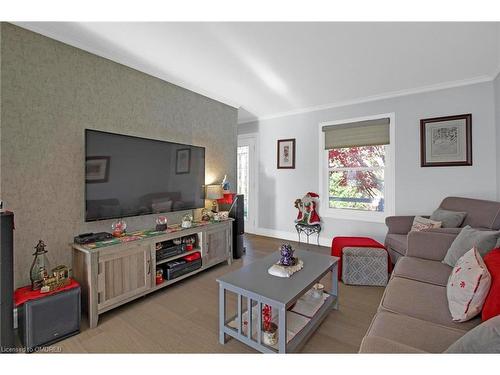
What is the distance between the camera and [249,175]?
4926mm

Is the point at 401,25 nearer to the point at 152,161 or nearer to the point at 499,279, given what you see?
the point at 499,279

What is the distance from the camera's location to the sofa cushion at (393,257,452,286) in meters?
1.67

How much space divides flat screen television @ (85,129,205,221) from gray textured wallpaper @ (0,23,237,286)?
0.21 meters

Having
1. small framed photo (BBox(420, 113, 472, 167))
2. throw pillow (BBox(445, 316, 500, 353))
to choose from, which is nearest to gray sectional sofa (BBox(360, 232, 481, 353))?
throw pillow (BBox(445, 316, 500, 353))

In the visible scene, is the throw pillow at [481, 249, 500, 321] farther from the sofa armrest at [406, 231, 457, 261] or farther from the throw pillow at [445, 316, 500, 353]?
the sofa armrest at [406, 231, 457, 261]

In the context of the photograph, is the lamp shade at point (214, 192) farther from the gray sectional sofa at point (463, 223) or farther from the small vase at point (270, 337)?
the gray sectional sofa at point (463, 223)

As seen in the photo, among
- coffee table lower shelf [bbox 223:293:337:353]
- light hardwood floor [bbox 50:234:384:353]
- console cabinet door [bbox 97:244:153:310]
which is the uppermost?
console cabinet door [bbox 97:244:153:310]

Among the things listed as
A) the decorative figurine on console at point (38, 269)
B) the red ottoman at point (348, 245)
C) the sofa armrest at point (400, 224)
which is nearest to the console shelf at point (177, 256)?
the decorative figurine on console at point (38, 269)

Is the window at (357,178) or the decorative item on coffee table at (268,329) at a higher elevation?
the window at (357,178)

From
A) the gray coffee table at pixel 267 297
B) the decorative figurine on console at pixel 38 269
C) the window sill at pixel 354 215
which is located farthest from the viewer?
the window sill at pixel 354 215

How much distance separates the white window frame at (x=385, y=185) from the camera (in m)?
3.43

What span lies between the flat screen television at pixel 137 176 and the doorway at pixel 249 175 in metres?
1.91
